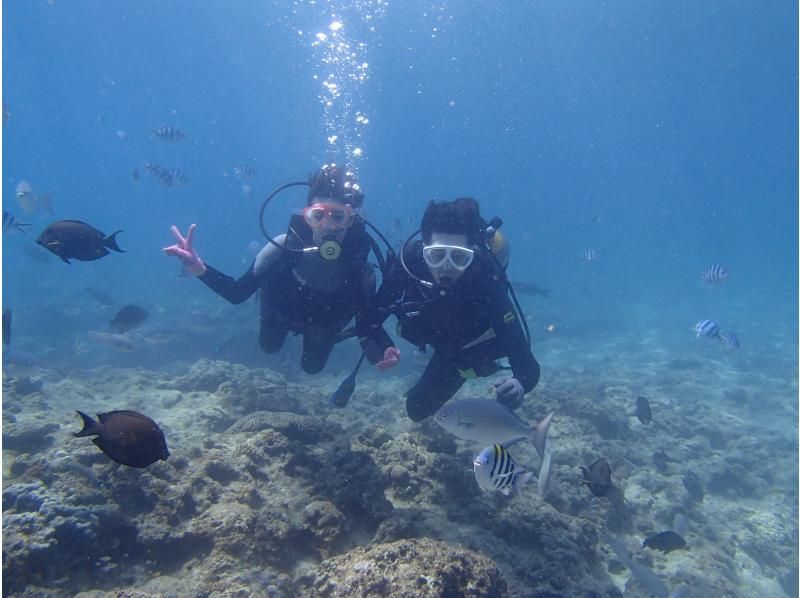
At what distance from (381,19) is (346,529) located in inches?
2438

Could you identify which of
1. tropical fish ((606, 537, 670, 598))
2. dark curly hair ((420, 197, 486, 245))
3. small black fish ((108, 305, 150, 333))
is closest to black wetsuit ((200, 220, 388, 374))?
dark curly hair ((420, 197, 486, 245))

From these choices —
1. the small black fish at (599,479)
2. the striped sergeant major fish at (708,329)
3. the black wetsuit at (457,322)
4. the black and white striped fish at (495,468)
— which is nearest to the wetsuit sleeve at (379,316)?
the black wetsuit at (457,322)

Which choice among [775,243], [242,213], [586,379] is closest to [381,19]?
[586,379]

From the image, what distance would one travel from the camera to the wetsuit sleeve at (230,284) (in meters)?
6.47

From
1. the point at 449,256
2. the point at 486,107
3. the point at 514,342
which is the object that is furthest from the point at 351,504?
the point at 486,107

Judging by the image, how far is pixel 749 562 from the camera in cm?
696

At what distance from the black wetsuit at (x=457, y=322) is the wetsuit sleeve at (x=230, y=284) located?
1.91m

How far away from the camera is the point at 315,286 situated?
6777 millimetres

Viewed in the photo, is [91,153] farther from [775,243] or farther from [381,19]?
[775,243]

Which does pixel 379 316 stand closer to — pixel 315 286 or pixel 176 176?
pixel 315 286

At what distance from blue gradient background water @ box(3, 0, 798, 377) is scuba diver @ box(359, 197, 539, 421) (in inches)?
496

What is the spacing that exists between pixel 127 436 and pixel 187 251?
3.32 metres

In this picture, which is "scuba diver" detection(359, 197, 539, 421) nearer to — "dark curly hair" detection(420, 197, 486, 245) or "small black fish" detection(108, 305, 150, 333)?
"dark curly hair" detection(420, 197, 486, 245)

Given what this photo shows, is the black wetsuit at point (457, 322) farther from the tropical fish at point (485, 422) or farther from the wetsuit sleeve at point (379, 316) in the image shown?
the tropical fish at point (485, 422)
